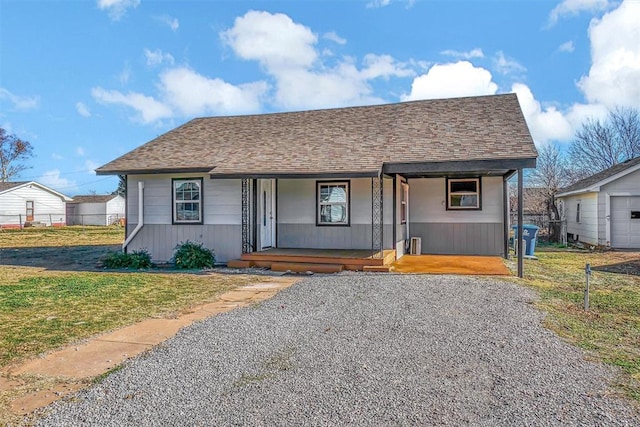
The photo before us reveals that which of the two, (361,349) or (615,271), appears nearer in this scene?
(361,349)

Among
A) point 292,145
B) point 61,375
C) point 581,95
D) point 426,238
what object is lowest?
point 61,375

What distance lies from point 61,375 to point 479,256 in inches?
448

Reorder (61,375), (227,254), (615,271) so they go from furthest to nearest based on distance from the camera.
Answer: (227,254)
(615,271)
(61,375)

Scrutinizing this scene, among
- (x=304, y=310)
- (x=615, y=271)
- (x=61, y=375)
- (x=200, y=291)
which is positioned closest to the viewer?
(x=61, y=375)

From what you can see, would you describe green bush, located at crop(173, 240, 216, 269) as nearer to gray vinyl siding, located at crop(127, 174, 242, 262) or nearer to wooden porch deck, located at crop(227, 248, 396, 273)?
gray vinyl siding, located at crop(127, 174, 242, 262)

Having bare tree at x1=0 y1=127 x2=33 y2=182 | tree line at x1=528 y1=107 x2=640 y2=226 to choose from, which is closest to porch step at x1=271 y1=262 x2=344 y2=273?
tree line at x1=528 y1=107 x2=640 y2=226

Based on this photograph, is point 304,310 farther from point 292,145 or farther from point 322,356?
point 292,145

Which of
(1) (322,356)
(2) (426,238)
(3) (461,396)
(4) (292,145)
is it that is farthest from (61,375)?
(2) (426,238)

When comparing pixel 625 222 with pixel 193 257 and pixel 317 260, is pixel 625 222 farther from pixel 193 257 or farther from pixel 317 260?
pixel 193 257

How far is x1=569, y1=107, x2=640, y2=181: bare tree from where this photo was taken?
2934 cm

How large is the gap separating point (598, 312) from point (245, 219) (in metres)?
8.29

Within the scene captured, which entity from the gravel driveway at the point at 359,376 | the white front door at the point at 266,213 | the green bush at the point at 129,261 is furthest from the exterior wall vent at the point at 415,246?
the green bush at the point at 129,261

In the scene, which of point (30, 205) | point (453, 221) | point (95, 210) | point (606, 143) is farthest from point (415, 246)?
point (95, 210)

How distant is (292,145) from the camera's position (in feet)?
40.6
